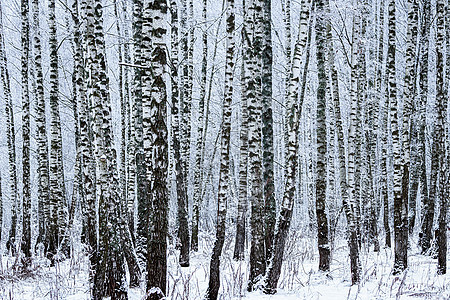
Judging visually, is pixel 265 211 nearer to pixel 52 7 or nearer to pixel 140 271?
pixel 140 271

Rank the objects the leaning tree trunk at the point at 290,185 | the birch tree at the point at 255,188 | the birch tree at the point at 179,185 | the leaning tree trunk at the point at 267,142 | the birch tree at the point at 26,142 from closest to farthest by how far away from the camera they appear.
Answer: the leaning tree trunk at the point at 290,185, the birch tree at the point at 255,188, the leaning tree trunk at the point at 267,142, the birch tree at the point at 179,185, the birch tree at the point at 26,142

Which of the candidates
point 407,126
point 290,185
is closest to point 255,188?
point 290,185

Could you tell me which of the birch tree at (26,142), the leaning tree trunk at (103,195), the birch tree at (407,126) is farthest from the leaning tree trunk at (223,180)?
the birch tree at (26,142)

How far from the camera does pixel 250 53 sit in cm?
884

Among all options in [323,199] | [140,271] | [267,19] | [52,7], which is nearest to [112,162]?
[140,271]

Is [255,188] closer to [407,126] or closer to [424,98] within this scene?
[407,126]

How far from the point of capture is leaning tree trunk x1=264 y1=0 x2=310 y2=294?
8.48 metres

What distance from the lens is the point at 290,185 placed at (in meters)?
8.70

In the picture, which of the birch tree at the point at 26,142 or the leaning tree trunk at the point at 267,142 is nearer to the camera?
the leaning tree trunk at the point at 267,142

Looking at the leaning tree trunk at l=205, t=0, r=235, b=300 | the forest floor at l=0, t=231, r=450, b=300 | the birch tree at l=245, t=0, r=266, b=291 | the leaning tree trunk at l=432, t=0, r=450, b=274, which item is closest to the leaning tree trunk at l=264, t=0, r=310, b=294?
the birch tree at l=245, t=0, r=266, b=291

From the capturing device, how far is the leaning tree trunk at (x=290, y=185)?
8.48 metres

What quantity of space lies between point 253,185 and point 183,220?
14.6 ft

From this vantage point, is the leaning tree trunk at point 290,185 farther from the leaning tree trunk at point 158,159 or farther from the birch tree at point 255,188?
the leaning tree trunk at point 158,159

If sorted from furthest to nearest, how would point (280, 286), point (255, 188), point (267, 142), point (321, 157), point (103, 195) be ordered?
point (321, 157), point (280, 286), point (267, 142), point (255, 188), point (103, 195)
